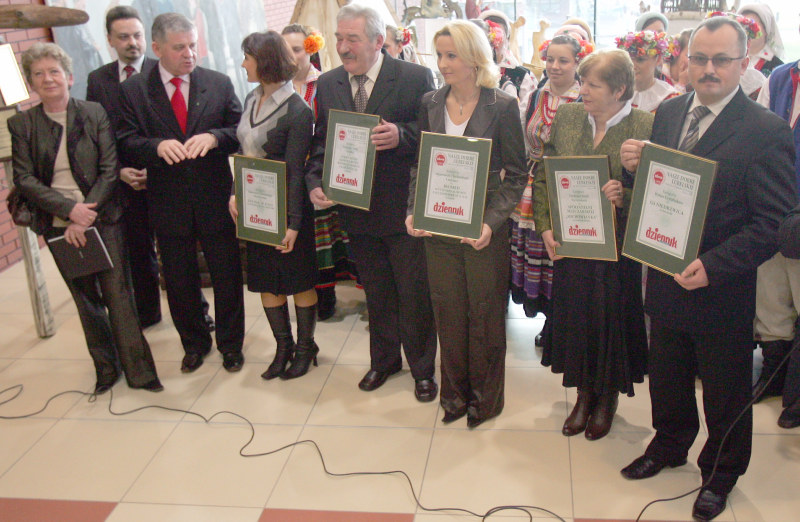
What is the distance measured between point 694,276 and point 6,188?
5.15m

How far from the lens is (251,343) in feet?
13.3

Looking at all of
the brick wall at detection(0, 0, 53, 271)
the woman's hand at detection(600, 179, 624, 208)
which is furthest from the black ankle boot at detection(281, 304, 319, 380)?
Answer: the brick wall at detection(0, 0, 53, 271)

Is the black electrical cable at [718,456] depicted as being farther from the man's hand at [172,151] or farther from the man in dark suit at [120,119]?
the man in dark suit at [120,119]

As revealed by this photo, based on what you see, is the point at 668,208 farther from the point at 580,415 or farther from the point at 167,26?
the point at 167,26

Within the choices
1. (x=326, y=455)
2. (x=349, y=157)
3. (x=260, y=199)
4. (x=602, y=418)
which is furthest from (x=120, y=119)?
(x=602, y=418)

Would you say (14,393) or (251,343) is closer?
A: (14,393)

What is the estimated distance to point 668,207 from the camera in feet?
7.26

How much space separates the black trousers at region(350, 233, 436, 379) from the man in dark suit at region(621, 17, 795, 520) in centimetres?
106

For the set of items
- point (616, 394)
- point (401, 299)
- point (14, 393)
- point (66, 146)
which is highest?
point (66, 146)

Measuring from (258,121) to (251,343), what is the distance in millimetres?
1421

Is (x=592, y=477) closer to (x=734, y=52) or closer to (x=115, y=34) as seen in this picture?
(x=734, y=52)

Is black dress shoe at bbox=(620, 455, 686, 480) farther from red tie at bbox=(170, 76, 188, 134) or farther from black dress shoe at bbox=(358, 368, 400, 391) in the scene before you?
red tie at bbox=(170, 76, 188, 134)

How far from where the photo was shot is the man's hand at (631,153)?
7.53ft

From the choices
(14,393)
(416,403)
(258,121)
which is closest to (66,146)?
(258,121)
